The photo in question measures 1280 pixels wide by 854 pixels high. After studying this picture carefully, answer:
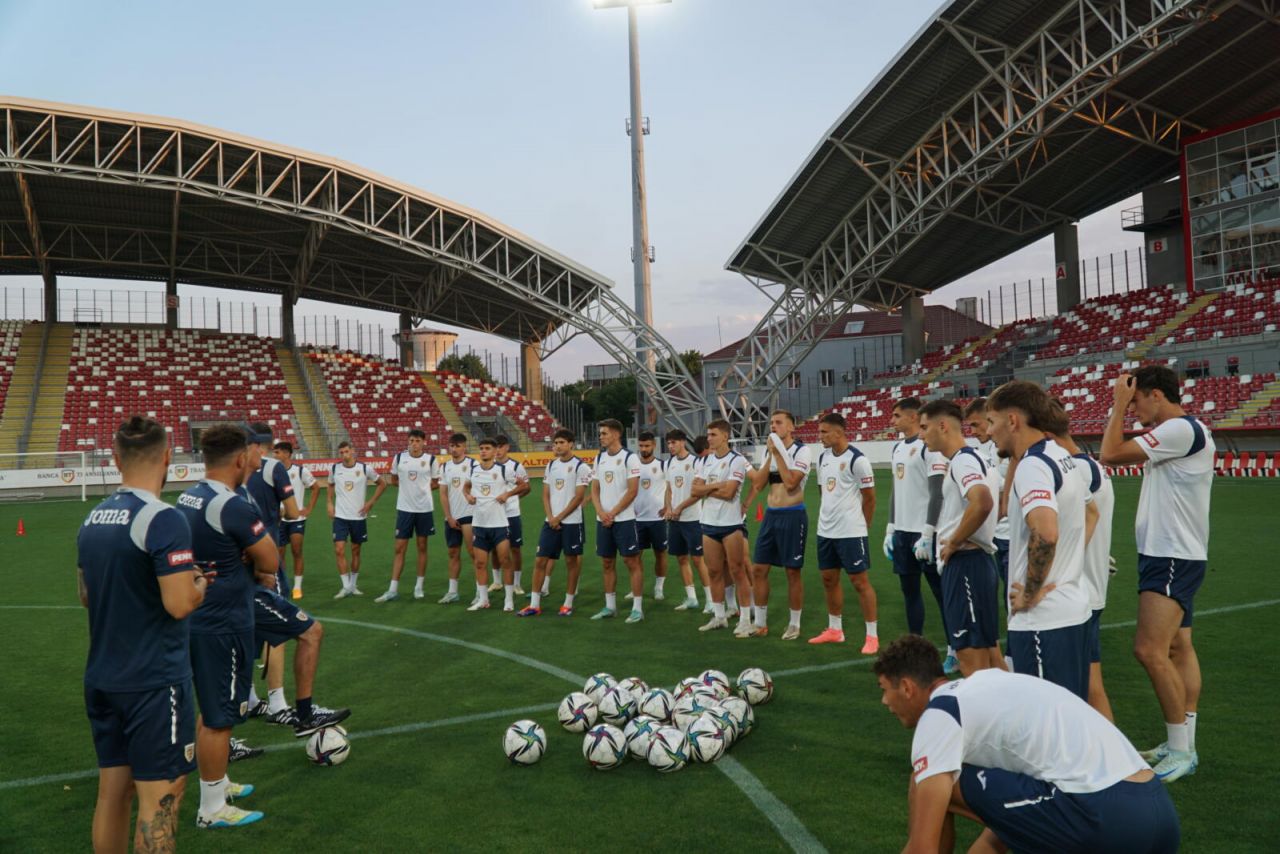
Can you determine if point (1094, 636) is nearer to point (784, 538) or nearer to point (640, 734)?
point (640, 734)

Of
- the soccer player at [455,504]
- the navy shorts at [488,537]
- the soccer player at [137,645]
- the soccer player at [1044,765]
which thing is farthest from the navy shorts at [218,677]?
the soccer player at [455,504]

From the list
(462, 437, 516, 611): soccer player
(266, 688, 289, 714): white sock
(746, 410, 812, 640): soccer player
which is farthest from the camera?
(462, 437, 516, 611): soccer player

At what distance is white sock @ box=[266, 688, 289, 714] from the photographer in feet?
20.0

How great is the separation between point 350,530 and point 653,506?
4.13m

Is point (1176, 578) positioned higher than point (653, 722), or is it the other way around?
point (1176, 578)

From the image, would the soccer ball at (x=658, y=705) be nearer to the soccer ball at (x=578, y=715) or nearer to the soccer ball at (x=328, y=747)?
the soccer ball at (x=578, y=715)

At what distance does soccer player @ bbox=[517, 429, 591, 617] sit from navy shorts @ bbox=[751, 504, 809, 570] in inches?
93.3

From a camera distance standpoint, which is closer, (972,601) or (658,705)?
(972,601)

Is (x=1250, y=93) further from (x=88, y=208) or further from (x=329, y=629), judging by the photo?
(x=88, y=208)

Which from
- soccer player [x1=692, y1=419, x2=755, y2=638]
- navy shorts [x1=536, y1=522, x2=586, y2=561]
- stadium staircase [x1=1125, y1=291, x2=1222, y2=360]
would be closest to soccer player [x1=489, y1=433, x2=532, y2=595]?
navy shorts [x1=536, y1=522, x2=586, y2=561]

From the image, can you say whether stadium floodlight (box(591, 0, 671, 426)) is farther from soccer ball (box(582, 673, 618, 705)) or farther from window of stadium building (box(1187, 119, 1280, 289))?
soccer ball (box(582, 673, 618, 705))

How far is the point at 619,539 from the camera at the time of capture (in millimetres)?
9656

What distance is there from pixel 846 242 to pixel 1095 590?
30.3 m

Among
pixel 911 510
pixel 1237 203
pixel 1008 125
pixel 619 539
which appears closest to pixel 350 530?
pixel 619 539
